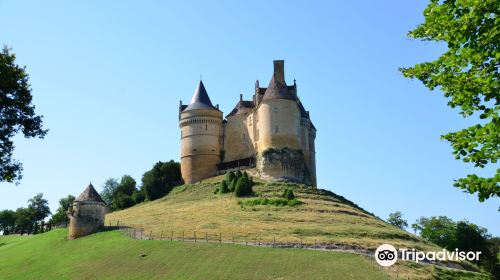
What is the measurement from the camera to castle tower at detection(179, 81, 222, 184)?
8181 centimetres

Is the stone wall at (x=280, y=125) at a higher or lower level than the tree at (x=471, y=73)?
higher

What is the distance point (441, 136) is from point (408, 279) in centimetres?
2596

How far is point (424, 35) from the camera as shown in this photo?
42.2ft

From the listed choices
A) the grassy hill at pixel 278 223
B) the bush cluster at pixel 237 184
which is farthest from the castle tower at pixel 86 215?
the bush cluster at pixel 237 184

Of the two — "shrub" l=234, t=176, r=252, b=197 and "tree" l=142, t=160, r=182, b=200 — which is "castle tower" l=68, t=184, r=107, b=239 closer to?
"shrub" l=234, t=176, r=252, b=197

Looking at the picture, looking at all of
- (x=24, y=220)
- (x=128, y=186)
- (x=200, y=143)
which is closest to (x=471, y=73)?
(x=200, y=143)

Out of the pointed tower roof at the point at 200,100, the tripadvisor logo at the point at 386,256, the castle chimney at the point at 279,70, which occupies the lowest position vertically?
the tripadvisor logo at the point at 386,256

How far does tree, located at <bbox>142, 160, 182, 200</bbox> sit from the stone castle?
1.86m

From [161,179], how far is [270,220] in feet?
103

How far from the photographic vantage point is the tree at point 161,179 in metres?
81.1

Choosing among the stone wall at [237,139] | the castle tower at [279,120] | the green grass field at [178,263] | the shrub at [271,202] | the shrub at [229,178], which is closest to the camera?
the green grass field at [178,263]

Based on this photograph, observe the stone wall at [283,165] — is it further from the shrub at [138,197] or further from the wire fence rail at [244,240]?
the wire fence rail at [244,240]

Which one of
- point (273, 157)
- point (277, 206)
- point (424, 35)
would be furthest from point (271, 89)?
point (424, 35)

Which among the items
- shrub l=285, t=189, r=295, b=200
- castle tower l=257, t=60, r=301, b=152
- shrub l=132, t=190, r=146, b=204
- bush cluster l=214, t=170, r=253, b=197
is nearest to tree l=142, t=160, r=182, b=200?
shrub l=132, t=190, r=146, b=204
